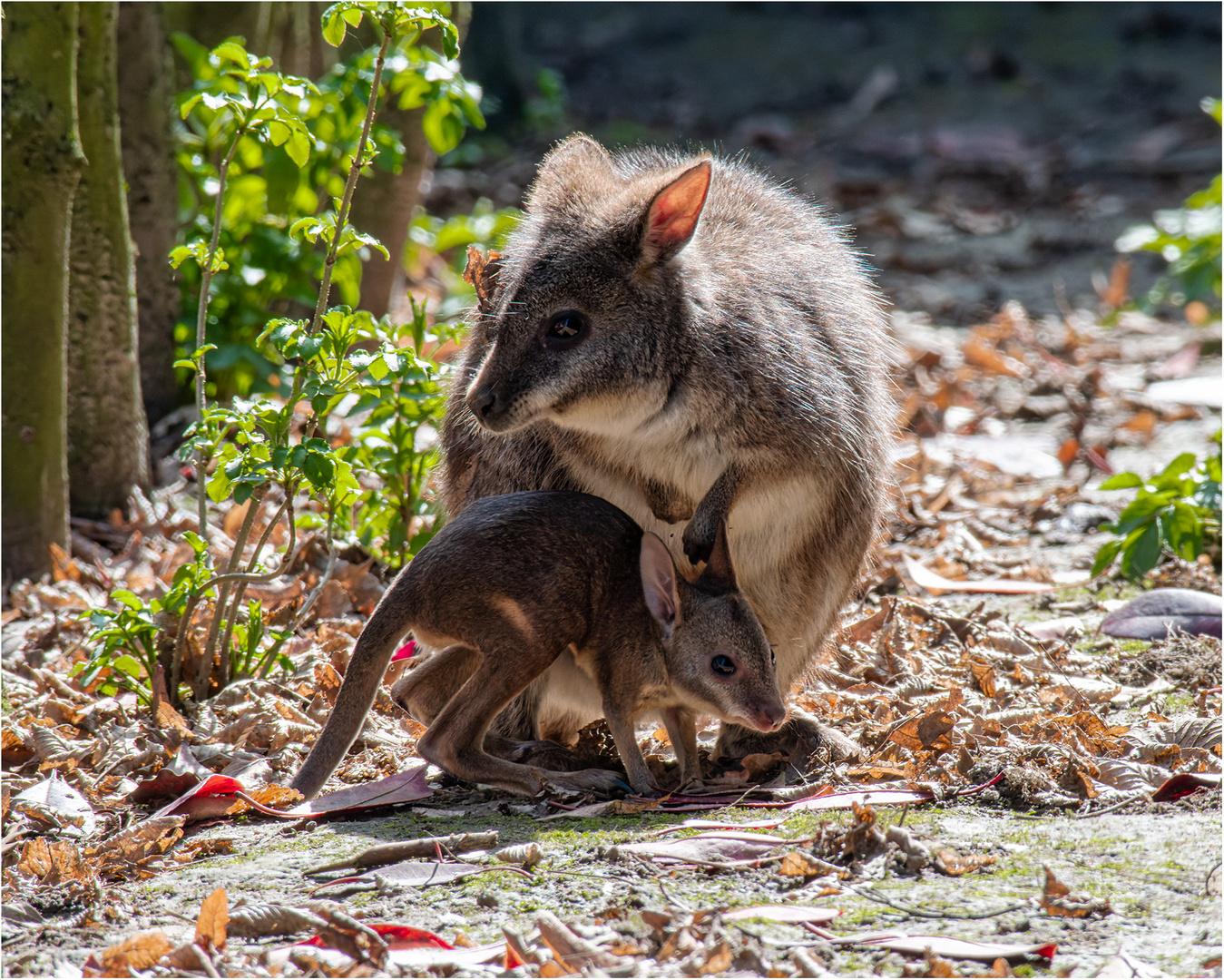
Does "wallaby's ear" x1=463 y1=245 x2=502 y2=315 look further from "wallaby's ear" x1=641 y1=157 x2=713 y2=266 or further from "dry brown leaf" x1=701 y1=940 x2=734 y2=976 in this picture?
"dry brown leaf" x1=701 y1=940 x2=734 y2=976

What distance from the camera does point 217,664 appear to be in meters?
4.04

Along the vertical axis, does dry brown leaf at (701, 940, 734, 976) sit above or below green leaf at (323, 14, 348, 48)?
below

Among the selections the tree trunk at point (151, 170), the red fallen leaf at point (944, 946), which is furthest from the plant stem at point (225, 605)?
the tree trunk at point (151, 170)

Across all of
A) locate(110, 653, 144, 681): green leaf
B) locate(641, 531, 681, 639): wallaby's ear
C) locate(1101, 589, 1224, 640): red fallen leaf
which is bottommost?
locate(110, 653, 144, 681): green leaf

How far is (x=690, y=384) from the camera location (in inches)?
139

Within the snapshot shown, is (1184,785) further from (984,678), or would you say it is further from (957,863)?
(984,678)

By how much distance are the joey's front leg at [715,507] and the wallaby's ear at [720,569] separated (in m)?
0.02

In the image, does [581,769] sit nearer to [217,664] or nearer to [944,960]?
[217,664]

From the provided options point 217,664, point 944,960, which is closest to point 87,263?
point 217,664

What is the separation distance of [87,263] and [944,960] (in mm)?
4057

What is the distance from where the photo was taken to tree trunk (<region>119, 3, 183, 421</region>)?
5.78 m

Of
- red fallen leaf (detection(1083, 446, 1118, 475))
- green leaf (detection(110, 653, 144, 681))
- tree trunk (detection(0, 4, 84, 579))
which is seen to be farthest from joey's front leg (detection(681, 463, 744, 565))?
red fallen leaf (detection(1083, 446, 1118, 475))

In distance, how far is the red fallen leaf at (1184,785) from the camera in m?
3.22

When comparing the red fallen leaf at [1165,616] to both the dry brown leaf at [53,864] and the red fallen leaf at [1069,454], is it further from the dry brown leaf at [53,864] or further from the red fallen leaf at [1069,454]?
the dry brown leaf at [53,864]
